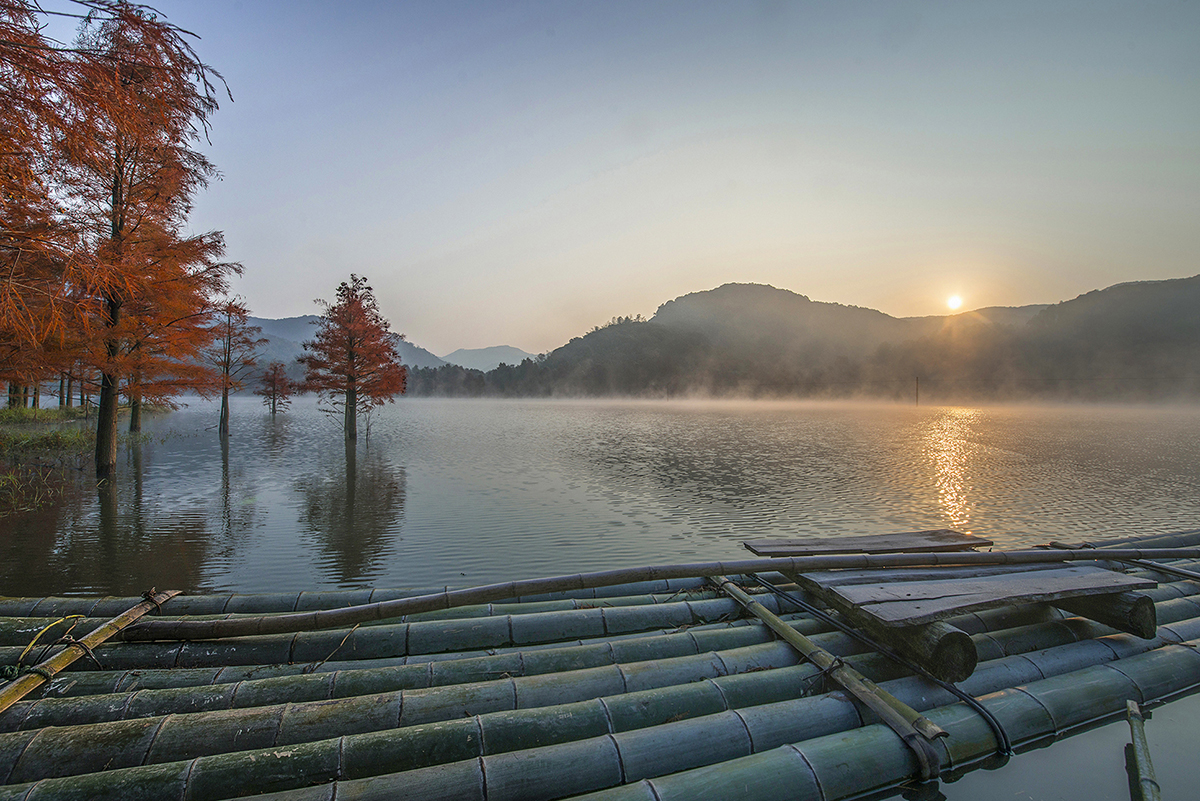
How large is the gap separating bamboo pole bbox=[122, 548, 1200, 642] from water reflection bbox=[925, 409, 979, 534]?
724cm

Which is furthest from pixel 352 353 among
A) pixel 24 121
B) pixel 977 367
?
pixel 977 367

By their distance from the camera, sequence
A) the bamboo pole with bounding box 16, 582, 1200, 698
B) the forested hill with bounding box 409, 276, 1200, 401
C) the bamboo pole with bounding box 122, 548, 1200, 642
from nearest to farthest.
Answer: the bamboo pole with bounding box 16, 582, 1200, 698, the bamboo pole with bounding box 122, 548, 1200, 642, the forested hill with bounding box 409, 276, 1200, 401

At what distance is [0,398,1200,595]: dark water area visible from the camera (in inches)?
411

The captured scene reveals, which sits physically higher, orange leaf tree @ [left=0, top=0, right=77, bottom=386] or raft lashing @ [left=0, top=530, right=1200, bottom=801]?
orange leaf tree @ [left=0, top=0, right=77, bottom=386]

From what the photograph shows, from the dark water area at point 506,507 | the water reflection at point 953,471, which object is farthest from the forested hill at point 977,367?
the dark water area at point 506,507

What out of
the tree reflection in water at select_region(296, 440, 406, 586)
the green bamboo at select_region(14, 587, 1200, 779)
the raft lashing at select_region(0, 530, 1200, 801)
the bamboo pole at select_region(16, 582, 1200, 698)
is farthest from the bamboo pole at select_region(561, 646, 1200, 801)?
the tree reflection in water at select_region(296, 440, 406, 586)

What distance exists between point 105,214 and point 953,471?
3313 centimetres

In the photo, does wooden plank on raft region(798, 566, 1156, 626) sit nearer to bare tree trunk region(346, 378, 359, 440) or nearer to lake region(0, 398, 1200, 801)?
lake region(0, 398, 1200, 801)

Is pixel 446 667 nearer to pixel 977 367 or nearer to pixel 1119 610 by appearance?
pixel 1119 610

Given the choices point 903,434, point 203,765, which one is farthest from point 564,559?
point 903,434

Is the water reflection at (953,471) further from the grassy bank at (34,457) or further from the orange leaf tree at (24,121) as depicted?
the grassy bank at (34,457)

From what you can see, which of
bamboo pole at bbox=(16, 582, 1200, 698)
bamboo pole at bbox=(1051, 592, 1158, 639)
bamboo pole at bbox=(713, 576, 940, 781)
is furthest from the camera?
bamboo pole at bbox=(1051, 592, 1158, 639)

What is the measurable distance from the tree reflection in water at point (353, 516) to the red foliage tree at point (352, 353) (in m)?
9.49

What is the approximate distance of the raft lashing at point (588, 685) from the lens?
3457 millimetres
